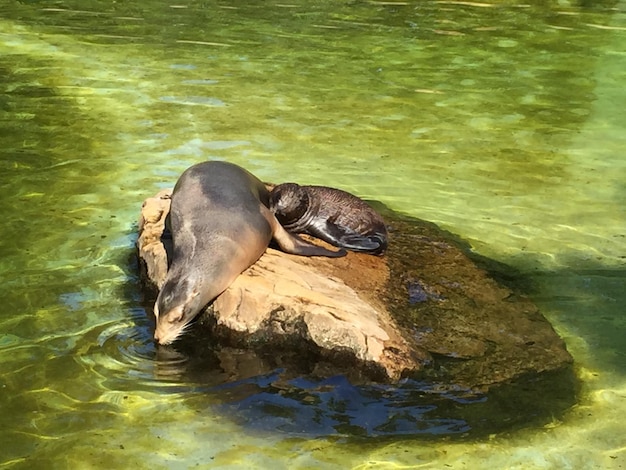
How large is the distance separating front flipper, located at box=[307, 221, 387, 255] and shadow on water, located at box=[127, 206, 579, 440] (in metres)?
1.34

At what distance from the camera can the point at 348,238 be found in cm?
596

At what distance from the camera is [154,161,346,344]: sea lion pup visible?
187 inches

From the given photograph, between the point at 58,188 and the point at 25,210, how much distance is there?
645 millimetres

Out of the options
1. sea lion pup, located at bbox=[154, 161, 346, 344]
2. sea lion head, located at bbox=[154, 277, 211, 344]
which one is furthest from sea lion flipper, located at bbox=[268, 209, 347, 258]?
sea lion head, located at bbox=[154, 277, 211, 344]

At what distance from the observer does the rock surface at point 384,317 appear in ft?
15.1

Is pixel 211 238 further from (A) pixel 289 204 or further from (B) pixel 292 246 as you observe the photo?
(A) pixel 289 204

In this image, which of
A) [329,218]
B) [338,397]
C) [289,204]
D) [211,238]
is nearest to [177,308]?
[211,238]

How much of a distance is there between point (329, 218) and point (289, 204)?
0.31 m

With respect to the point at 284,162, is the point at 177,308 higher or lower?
higher

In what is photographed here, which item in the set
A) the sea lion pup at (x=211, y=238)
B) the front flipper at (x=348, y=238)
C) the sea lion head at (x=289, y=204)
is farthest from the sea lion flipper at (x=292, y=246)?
the sea lion head at (x=289, y=204)

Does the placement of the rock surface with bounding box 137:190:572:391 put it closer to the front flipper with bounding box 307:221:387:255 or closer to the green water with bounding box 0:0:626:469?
the front flipper with bounding box 307:221:387:255

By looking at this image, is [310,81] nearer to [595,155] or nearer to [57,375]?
[595,155]

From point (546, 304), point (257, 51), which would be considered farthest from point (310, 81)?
point (546, 304)

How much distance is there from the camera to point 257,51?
43.4 ft
